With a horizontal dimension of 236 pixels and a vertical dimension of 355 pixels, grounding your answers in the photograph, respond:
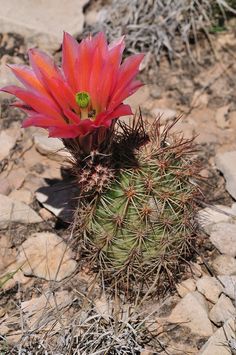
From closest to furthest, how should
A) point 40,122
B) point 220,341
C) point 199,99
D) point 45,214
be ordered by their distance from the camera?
point 40,122
point 220,341
point 45,214
point 199,99

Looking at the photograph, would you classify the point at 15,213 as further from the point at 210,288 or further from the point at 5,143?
Answer: the point at 210,288

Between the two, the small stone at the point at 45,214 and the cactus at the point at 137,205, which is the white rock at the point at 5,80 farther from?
the cactus at the point at 137,205

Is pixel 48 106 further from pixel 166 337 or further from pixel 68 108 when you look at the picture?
pixel 166 337

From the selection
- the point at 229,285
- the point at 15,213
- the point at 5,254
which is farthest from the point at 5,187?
the point at 229,285

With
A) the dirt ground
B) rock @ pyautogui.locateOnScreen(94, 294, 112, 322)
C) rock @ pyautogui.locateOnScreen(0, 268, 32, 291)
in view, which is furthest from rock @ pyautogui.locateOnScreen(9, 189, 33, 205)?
rock @ pyautogui.locateOnScreen(94, 294, 112, 322)

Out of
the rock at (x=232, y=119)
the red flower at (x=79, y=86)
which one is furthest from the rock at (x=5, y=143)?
the rock at (x=232, y=119)

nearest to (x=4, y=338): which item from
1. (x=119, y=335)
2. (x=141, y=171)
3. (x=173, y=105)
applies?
(x=119, y=335)

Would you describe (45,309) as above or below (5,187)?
below

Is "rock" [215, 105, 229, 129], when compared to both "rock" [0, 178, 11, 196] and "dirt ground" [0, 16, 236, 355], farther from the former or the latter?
"rock" [0, 178, 11, 196]
